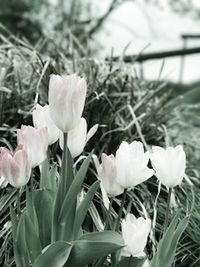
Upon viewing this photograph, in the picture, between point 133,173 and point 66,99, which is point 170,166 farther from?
point 66,99

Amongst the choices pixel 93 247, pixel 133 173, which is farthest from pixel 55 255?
pixel 133 173

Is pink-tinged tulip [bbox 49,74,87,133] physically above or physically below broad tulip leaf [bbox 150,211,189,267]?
above

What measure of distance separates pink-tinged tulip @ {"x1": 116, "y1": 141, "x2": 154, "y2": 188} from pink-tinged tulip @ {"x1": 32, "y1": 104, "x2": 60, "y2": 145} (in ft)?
0.43

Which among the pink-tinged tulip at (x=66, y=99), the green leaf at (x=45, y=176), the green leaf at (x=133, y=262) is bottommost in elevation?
the green leaf at (x=133, y=262)

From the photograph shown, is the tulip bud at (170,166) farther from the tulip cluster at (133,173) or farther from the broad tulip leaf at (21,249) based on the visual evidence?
the broad tulip leaf at (21,249)

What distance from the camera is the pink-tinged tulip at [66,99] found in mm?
841

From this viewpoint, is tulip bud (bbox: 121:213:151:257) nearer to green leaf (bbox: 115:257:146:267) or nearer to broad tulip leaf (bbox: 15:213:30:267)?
green leaf (bbox: 115:257:146:267)

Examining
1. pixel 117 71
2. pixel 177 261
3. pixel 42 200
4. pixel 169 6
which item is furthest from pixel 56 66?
pixel 169 6

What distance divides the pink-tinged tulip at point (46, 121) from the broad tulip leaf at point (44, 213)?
96mm

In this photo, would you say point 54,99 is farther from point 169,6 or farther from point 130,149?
point 169,6

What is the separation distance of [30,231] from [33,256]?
4 cm

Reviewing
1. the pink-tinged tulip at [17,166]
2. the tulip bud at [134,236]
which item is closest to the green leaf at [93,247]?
the tulip bud at [134,236]

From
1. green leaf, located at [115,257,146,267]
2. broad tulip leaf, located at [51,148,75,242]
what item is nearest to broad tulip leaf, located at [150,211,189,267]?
green leaf, located at [115,257,146,267]

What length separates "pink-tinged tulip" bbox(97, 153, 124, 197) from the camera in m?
0.90
